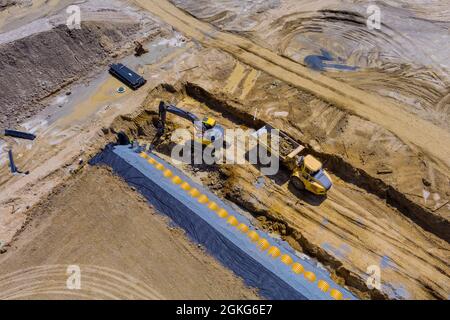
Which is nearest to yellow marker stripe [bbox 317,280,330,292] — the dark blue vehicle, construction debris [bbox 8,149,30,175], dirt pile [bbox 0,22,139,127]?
construction debris [bbox 8,149,30,175]

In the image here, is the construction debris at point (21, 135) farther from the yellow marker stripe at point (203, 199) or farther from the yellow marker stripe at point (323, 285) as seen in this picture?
the yellow marker stripe at point (323, 285)

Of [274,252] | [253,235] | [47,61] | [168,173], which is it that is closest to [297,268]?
[274,252]

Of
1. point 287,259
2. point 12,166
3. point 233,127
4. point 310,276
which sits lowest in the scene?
point 12,166

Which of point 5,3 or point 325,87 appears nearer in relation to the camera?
point 325,87

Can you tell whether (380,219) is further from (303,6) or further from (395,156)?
(303,6)

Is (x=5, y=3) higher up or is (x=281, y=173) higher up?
(x=5, y=3)

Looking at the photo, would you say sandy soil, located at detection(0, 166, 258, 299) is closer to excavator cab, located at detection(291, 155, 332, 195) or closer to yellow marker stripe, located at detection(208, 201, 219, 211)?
yellow marker stripe, located at detection(208, 201, 219, 211)

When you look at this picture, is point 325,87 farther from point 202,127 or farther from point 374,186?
point 202,127
